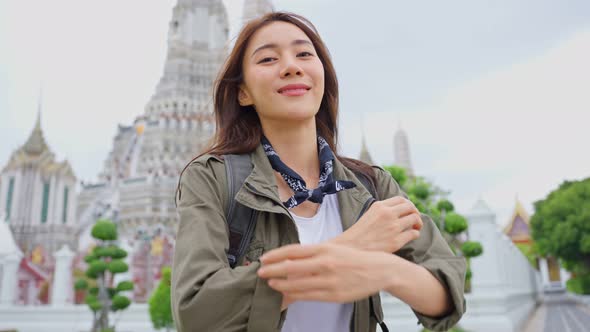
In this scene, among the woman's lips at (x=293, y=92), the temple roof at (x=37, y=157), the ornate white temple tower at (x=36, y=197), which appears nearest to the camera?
the woman's lips at (x=293, y=92)

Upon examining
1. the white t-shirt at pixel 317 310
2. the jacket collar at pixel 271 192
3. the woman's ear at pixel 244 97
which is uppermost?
the woman's ear at pixel 244 97

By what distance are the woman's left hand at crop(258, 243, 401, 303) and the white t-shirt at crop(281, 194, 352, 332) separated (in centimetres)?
26

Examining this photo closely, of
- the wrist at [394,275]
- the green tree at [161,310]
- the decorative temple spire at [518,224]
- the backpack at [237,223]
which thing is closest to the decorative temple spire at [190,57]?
the decorative temple spire at [518,224]

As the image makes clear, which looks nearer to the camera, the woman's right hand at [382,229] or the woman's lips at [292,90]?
the woman's right hand at [382,229]

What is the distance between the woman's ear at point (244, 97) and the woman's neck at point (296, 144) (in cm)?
Answer: 9

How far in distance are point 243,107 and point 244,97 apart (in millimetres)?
65

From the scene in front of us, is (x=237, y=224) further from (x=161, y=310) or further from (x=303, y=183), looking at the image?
(x=161, y=310)

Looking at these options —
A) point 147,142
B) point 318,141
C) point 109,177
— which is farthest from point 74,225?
point 318,141

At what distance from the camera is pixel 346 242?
947 millimetres

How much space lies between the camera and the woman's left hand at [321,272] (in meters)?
0.86

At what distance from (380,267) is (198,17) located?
136ft

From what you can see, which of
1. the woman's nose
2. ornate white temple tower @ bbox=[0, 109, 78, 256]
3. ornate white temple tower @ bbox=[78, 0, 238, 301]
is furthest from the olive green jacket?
ornate white temple tower @ bbox=[0, 109, 78, 256]

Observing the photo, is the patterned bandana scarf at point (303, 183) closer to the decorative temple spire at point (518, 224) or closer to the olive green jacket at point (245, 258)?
the olive green jacket at point (245, 258)

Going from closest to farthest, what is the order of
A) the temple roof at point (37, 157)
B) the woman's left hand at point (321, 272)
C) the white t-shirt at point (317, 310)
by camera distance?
the woman's left hand at point (321, 272) → the white t-shirt at point (317, 310) → the temple roof at point (37, 157)
